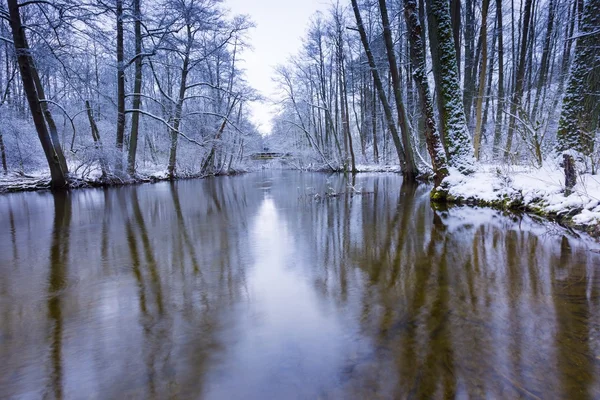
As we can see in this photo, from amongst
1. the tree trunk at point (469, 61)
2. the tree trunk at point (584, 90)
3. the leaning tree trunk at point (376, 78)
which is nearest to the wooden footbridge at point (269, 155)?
the leaning tree trunk at point (376, 78)

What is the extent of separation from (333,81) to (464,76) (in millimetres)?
11398

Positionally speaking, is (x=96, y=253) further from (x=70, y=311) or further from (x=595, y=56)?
(x=595, y=56)

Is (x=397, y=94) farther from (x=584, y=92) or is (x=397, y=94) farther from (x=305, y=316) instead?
(x=305, y=316)

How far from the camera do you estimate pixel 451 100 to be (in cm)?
771

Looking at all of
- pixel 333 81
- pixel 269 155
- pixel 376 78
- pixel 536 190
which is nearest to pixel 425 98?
pixel 536 190

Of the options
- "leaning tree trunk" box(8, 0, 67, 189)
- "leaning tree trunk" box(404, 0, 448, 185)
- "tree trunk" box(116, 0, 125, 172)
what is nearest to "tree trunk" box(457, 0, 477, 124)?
"leaning tree trunk" box(404, 0, 448, 185)

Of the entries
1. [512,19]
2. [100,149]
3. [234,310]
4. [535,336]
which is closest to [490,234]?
[535,336]

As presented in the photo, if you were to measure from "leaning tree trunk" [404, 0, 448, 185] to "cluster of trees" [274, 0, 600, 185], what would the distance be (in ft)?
0.09

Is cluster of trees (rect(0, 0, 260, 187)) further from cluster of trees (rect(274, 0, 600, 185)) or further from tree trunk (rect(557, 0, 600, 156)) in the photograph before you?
tree trunk (rect(557, 0, 600, 156))

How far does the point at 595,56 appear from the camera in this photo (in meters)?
6.22

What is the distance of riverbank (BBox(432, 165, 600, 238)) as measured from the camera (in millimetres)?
4569

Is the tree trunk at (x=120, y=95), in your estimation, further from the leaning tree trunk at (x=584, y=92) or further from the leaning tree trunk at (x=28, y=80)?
the leaning tree trunk at (x=584, y=92)

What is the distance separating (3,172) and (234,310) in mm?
17746

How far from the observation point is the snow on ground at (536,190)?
15.1ft
